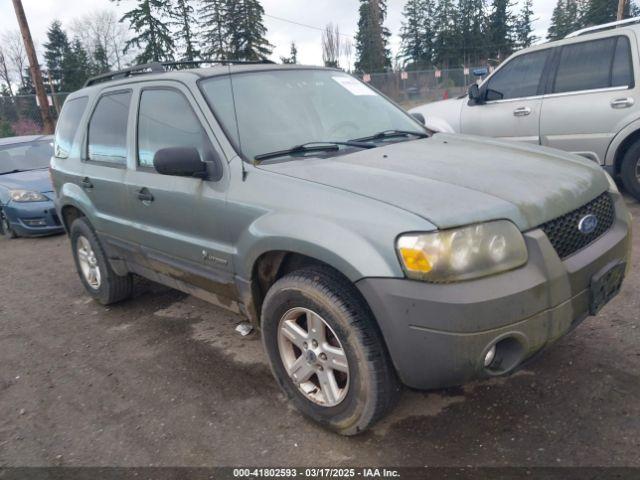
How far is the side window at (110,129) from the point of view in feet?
12.3

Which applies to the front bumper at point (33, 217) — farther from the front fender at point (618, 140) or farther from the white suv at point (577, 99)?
the front fender at point (618, 140)

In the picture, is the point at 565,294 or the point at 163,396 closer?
the point at 565,294

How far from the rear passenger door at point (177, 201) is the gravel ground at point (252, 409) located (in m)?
0.61

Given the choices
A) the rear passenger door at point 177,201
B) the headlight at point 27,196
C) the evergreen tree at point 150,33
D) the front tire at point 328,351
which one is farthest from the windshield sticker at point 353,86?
the evergreen tree at point 150,33

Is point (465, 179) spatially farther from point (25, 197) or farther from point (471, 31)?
point (471, 31)

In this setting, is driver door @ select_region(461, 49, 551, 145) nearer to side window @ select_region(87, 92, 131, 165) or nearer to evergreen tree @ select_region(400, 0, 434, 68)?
side window @ select_region(87, 92, 131, 165)

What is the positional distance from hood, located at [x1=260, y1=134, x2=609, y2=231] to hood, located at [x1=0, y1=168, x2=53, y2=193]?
6.32m

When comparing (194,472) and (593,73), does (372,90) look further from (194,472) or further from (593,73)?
(593,73)

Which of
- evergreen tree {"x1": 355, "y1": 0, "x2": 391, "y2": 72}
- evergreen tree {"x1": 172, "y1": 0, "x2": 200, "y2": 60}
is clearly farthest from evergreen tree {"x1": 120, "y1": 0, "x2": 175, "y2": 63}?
evergreen tree {"x1": 355, "y1": 0, "x2": 391, "y2": 72}

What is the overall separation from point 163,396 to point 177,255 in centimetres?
86

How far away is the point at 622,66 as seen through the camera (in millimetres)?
5523

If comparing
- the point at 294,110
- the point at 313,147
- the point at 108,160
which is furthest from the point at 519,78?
the point at 108,160

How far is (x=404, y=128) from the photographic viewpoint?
11.6 ft

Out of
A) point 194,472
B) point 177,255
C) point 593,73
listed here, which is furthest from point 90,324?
point 593,73
